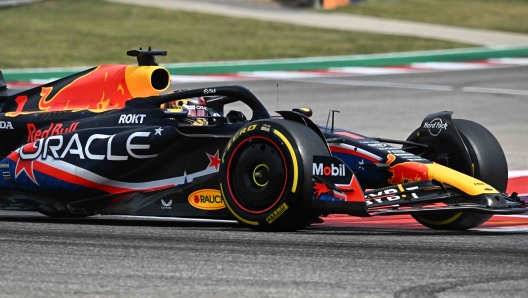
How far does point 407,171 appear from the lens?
6.82m

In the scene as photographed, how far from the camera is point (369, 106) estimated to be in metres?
16.7

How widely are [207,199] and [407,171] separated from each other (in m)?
1.41

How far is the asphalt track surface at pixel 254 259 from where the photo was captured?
463 cm

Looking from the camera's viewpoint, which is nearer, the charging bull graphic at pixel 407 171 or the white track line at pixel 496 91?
the charging bull graphic at pixel 407 171

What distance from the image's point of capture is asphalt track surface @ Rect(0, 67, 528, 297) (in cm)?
463

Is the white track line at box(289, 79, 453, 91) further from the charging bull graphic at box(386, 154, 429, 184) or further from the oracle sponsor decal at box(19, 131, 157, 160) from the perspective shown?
the charging bull graphic at box(386, 154, 429, 184)

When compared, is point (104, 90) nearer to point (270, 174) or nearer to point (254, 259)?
point (270, 174)

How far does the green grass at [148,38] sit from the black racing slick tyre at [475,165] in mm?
14597

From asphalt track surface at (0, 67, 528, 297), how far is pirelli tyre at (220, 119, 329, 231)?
134 mm

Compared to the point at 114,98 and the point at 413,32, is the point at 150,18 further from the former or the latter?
the point at 114,98

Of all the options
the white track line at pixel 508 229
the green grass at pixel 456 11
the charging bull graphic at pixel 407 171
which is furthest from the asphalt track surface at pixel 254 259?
the green grass at pixel 456 11

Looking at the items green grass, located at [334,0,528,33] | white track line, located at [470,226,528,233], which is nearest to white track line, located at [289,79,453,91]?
green grass, located at [334,0,528,33]

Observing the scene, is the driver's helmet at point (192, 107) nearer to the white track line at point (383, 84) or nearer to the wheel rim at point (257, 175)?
the wheel rim at point (257, 175)

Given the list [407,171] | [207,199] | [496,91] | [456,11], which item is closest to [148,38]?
[496,91]
